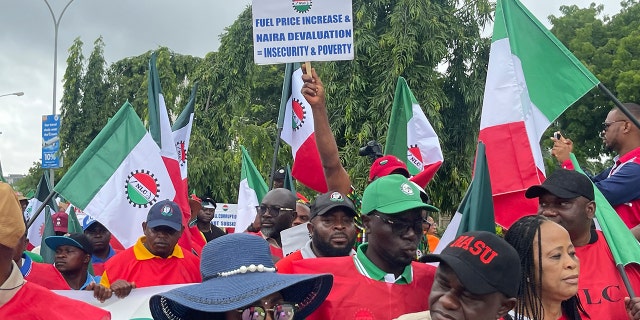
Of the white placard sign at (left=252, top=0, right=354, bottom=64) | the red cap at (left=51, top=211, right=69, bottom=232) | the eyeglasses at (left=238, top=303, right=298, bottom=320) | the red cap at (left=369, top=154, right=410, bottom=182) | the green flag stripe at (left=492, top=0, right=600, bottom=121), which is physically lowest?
the red cap at (left=51, top=211, right=69, bottom=232)

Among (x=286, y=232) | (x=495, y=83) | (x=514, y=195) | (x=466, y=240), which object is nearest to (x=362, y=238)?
(x=286, y=232)

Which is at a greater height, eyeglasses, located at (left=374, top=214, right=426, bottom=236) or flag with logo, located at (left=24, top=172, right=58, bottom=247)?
eyeglasses, located at (left=374, top=214, right=426, bottom=236)

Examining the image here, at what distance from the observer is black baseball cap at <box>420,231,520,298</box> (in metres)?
A: 2.66

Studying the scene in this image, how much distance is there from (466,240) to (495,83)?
2888 mm

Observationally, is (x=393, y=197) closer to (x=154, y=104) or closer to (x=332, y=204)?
(x=332, y=204)

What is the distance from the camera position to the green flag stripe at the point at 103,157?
6.53 m

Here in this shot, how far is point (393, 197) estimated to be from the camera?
347 centimetres

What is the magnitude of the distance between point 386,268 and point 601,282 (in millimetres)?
1044

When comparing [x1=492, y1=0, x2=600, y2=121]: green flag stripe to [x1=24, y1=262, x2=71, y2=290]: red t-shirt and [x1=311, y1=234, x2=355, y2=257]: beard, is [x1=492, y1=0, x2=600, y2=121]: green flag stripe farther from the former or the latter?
[x1=24, y1=262, x2=71, y2=290]: red t-shirt

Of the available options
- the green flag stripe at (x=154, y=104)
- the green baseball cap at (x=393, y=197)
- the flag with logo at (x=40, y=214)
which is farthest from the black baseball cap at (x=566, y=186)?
the flag with logo at (x=40, y=214)

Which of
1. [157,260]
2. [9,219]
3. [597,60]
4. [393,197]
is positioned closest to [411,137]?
[157,260]

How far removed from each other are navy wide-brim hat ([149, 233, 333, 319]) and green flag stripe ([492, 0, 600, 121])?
3151 mm

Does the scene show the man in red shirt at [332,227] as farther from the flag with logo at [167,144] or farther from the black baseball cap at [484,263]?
the flag with logo at [167,144]

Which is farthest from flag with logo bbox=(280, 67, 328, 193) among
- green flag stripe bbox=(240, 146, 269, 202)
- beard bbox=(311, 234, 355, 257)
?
beard bbox=(311, 234, 355, 257)
